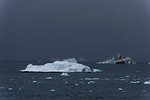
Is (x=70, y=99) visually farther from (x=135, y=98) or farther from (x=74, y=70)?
(x=74, y=70)

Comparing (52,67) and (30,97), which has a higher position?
(52,67)

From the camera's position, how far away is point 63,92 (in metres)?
41.8

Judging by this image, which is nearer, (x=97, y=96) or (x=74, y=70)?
(x=97, y=96)

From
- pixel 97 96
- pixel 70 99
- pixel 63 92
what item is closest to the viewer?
pixel 70 99

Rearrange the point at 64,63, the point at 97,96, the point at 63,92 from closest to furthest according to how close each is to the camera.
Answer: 1. the point at 97,96
2. the point at 63,92
3. the point at 64,63

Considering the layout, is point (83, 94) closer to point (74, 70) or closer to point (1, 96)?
point (1, 96)

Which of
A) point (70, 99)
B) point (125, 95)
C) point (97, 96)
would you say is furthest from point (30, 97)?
point (125, 95)

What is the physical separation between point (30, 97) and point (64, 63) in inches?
1855

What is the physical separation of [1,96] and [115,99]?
10390 mm

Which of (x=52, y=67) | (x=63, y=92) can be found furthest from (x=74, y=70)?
(x=63, y=92)

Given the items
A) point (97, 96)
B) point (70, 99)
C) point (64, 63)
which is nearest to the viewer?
point (70, 99)

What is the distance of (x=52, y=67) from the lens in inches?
3433

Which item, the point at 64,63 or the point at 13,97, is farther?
the point at 64,63

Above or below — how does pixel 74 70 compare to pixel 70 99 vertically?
above
